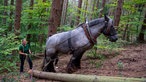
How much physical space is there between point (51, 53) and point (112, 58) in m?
4.01

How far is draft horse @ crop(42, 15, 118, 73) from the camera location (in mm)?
9289

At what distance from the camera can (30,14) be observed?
49.7ft


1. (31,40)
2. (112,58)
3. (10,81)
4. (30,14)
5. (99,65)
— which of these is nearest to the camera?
(10,81)

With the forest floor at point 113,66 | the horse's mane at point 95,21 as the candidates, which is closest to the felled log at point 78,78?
the forest floor at point 113,66

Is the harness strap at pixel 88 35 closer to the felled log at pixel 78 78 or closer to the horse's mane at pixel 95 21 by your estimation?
the horse's mane at pixel 95 21

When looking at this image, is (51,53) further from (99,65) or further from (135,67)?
(135,67)

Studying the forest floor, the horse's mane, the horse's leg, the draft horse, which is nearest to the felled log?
the forest floor

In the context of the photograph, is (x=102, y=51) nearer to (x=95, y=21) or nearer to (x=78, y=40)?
(x=95, y=21)

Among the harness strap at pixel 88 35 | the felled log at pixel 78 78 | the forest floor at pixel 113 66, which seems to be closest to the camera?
the felled log at pixel 78 78

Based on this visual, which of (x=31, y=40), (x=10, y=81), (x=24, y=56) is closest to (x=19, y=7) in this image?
(x=31, y=40)

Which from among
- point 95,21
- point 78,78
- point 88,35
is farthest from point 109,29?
point 78,78

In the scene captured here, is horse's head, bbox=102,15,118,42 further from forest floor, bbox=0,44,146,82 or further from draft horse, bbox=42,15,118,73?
forest floor, bbox=0,44,146,82

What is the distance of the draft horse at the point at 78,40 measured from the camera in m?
9.29

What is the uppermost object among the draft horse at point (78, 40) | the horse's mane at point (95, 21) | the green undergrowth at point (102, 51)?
the horse's mane at point (95, 21)
